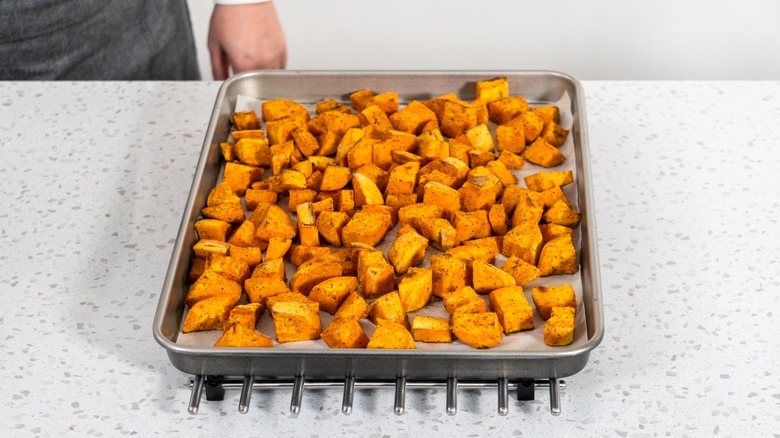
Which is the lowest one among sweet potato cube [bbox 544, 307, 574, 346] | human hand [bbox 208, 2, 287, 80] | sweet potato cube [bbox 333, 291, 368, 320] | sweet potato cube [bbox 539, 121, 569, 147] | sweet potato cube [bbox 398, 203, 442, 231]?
sweet potato cube [bbox 544, 307, 574, 346]

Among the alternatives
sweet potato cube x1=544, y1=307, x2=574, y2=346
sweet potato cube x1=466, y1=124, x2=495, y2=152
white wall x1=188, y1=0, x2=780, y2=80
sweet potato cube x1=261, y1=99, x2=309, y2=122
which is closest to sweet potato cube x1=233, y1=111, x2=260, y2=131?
sweet potato cube x1=261, y1=99, x2=309, y2=122

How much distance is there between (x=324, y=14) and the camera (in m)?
3.14

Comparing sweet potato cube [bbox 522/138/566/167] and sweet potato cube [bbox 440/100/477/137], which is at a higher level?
sweet potato cube [bbox 440/100/477/137]

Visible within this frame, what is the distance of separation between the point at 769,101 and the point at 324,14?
6.58 feet

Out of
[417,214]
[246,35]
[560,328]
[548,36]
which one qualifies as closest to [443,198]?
[417,214]

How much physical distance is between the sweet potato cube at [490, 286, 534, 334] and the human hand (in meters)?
0.76

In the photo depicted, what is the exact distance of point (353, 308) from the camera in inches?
37.0

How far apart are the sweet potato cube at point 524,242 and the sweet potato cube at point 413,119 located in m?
0.26

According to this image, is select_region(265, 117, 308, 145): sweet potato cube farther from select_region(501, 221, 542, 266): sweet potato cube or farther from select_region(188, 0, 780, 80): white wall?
select_region(188, 0, 780, 80): white wall

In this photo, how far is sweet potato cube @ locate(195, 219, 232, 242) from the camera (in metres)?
1.05

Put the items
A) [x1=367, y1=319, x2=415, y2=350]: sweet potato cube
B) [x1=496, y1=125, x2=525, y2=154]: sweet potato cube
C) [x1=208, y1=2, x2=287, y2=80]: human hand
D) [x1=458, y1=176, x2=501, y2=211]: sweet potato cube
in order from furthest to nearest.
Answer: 1. [x1=208, y1=2, x2=287, y2=80]: human hand
2. [x1=496, y1=125, x2=525, y2=154]: sweet potato cube
3. [x1=458, y1=176, x2=501, y2=211]: sweet potato cube
4. [x1=367, y1=319, x2=415, y2=350]: sweet potato cube

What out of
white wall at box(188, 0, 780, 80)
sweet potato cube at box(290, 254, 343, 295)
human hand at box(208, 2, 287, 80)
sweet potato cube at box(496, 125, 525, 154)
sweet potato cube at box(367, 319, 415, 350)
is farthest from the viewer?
white wall at box(188, 0, 780, 80)

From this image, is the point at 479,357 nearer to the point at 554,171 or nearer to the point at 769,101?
the point at 554,171

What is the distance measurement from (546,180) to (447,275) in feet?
0.75
